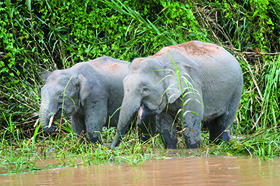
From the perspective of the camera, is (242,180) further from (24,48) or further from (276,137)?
(24,48)

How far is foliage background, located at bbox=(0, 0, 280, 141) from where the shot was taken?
20.7ft

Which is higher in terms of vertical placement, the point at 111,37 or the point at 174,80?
Answer: the point at 111,37

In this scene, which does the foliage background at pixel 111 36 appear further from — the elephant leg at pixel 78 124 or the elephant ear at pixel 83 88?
the elephant ear at pixel 83 88

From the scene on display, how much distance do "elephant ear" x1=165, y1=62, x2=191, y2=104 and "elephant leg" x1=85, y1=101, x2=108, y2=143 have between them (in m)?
0.97

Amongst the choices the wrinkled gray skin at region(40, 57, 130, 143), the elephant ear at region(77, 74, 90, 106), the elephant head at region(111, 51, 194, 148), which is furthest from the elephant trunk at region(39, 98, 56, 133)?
the elephant head at region(111, 51, 194, 148)

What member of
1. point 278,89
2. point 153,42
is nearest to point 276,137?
point 278,89

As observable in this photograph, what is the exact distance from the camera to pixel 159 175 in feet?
7.40

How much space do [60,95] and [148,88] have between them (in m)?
1.09

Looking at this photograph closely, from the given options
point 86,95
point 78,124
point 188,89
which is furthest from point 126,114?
point 78,124

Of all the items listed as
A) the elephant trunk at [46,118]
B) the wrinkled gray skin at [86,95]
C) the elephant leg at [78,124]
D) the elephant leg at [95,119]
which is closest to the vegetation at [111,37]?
the elephant leg at [78,124]

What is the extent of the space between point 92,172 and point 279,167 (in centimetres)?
117

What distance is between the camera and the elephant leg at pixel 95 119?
4742 mm

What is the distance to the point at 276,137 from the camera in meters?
3.71

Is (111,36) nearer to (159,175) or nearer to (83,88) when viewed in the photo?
(83,88)
